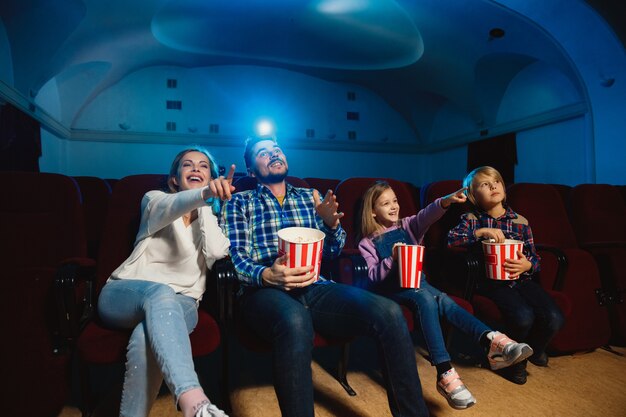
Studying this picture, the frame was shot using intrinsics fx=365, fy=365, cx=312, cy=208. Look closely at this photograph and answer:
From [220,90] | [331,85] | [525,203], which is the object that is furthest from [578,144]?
[220,90]

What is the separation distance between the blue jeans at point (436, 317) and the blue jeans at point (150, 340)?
882 mm

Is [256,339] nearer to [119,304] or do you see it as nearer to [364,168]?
[119,304]

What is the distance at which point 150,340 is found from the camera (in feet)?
3.64

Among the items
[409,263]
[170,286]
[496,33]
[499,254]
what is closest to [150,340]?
[170,286]

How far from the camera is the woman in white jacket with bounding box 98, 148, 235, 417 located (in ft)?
3.52

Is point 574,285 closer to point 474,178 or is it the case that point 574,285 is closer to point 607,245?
point 607,245

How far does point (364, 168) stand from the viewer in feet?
34.9

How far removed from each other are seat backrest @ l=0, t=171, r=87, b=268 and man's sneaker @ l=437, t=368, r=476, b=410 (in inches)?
63.1

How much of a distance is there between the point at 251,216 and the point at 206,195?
1.37 feet

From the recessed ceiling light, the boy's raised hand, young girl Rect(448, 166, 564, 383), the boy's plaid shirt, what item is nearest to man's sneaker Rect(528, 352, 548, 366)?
young girl Rect(448, 166, 564, 383)

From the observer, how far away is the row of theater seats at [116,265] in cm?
127

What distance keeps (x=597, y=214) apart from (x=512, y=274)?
1540 millimetres

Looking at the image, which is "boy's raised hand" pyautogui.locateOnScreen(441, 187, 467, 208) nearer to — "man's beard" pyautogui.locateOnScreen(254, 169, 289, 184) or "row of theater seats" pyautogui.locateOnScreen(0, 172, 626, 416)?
"row of theater seats" pyautogui.locateOnScreen(0, 172, 626, 416)

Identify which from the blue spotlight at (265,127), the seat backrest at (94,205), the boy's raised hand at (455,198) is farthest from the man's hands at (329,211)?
the blue spotlight at (265,127)
